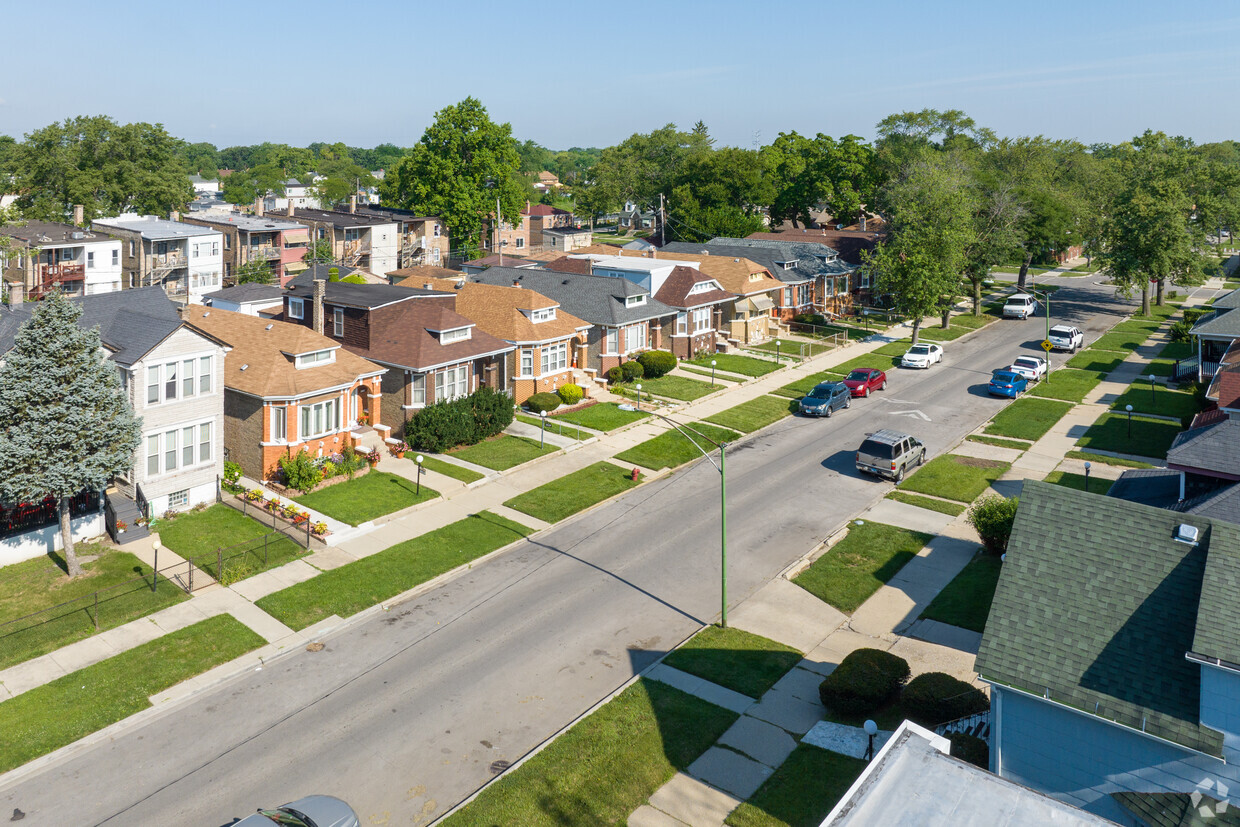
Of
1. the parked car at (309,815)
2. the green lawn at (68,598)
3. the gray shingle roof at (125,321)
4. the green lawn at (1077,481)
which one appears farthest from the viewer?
the green lawn at (1077,481)

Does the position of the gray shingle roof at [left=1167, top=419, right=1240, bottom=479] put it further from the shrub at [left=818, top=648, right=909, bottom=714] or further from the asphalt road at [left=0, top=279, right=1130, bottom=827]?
the shrub at [left=818, top=648, right=909, bottom=714]

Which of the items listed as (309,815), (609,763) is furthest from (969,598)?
(309,815)

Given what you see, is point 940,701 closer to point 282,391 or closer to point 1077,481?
point 1077,481

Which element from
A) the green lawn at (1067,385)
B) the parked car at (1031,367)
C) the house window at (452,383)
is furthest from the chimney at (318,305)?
the parked car at (1031,367)

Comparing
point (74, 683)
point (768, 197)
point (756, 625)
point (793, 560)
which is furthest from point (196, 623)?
point (768, 197)

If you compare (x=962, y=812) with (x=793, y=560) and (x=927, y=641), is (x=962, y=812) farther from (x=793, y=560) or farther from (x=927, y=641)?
(x=793, y=560)

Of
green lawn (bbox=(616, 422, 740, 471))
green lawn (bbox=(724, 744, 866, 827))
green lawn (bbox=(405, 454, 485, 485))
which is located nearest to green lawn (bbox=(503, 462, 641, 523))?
green lawn (bbox=(616, 422, 740, 471))

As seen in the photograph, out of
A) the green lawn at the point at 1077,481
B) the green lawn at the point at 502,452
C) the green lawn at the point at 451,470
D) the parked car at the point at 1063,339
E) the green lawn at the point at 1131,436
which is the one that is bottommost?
the green lawn at the point at 451,470

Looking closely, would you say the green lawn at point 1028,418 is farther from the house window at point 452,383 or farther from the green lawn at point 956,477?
the house window at point 452,383
